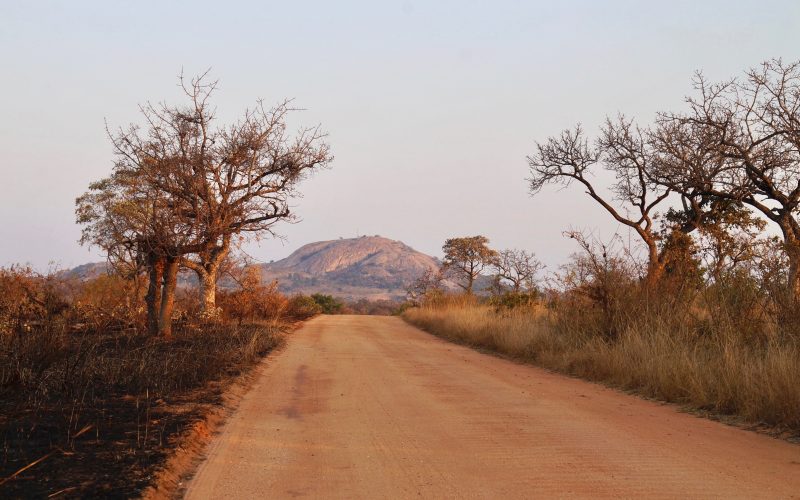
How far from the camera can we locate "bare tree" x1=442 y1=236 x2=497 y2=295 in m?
52.8

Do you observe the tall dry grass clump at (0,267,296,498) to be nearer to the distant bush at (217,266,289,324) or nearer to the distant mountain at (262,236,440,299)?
the distant bush at (217,266,289,324)

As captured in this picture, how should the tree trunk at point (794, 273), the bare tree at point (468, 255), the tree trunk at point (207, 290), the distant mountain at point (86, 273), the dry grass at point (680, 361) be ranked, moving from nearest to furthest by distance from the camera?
1. the dry grass at point (680, 361)
2. the tree trunk at point (794, 273)
3. the distant mountain at point (86, 273)
4. the tree trunk at point (207, 290)
5. the bare tree at point (468, 255)

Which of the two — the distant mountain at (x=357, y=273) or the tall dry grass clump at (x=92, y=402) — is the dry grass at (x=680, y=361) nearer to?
the tall dry grass clump at (x=92, y=402)

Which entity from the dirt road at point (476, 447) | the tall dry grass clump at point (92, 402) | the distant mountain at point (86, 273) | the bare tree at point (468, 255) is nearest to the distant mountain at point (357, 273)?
the bare tree at point (468, 255)

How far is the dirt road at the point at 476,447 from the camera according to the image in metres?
4.78

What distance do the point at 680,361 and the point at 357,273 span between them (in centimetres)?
16157

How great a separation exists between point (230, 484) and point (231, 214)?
43.6 feet

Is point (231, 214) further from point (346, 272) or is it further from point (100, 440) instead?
point (346, 272)

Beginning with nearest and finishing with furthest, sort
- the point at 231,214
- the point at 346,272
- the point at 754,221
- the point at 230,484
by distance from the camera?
the point at 230,484 → the point at 231,214 → the point at 754,221 → the point at 346,272

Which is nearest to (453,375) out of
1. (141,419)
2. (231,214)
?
(141,419)

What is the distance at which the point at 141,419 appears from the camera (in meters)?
6.78

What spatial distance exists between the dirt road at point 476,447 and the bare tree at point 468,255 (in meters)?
42.7

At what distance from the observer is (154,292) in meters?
15.8

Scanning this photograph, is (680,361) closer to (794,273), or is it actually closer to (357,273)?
(794,273)
